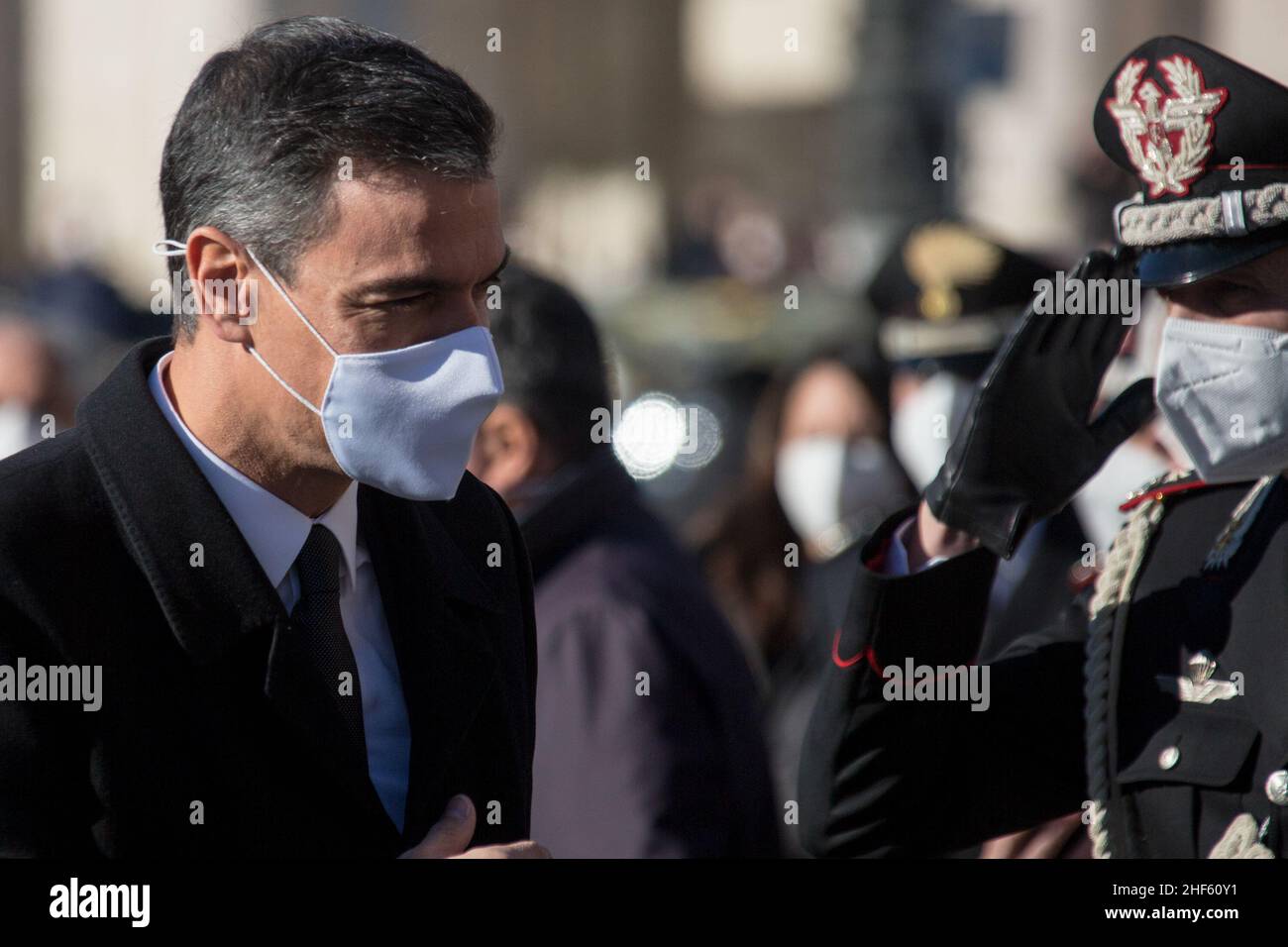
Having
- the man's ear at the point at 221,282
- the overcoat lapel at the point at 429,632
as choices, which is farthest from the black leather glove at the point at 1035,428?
the man's ear at the point at 221,282

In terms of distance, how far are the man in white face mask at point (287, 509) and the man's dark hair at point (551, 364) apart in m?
1.27

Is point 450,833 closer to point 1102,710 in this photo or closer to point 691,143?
point 1102,710

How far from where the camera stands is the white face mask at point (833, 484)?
6219 millimetres

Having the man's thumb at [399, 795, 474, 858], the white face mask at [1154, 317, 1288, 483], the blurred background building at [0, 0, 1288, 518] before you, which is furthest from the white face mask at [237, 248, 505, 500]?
the white face mask at [1154, 317, 1288, 483]

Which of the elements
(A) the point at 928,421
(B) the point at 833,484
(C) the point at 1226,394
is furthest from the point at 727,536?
(C) the point at 1226,394

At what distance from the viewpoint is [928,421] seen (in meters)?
5.72

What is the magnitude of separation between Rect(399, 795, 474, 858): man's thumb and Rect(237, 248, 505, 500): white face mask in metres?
0.43

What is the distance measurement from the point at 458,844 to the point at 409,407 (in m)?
0.59

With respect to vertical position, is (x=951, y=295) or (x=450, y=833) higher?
(x=951, y=295)

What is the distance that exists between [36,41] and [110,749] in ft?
75.8

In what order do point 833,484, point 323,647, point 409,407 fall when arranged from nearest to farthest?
point 323,647 < point 409,407 < point 833,484

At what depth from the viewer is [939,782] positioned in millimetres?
3025

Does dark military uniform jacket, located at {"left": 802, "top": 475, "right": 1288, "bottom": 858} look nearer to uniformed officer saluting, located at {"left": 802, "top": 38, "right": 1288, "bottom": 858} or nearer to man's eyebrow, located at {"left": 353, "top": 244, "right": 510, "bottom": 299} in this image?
uniformed officer saluting, located at {"left": 802, "top": 38, "right": 1288, "bottom": 858}

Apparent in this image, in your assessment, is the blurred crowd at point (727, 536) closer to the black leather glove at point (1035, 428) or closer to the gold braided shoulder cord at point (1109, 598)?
the black leather glove at point (1035, 428)
